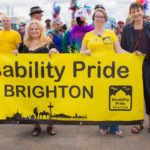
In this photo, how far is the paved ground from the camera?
136 inches

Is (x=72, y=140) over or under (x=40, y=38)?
under

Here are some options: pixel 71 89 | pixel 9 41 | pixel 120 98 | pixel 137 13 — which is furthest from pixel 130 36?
pixel 9 41

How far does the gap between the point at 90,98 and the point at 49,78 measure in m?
0.62

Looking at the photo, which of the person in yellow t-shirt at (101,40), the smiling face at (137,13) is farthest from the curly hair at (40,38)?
the smiling face at (137,13)

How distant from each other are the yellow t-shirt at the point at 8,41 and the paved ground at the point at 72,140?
1456 mm

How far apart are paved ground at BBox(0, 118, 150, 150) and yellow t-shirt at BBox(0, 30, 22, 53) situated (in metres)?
1.46

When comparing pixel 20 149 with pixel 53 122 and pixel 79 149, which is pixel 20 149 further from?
pixel 79 149

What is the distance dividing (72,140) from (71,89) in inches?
30.3

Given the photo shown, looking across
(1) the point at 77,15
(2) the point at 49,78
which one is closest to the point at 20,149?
(2) the point at 49,78

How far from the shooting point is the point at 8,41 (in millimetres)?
4762

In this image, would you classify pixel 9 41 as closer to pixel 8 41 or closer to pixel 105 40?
pixel 8 41

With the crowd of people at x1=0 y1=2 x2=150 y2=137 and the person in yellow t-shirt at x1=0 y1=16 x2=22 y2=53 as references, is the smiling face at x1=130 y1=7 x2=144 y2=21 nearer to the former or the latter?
A: the crowd of people at x1=0 y1=2 x2=150 y2=137

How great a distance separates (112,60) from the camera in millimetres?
3416

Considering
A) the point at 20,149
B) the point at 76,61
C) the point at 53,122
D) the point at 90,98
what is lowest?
the point at 20,149
